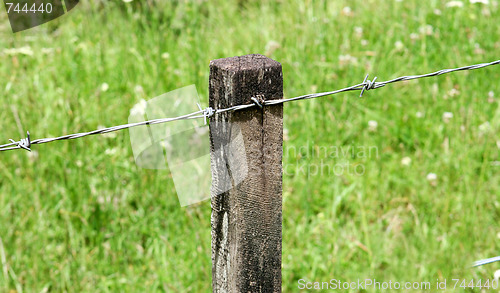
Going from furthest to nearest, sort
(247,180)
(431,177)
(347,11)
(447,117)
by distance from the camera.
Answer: (347,11) → (447,117) → (431,177) → (247,180)

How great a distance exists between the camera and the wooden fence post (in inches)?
45.4

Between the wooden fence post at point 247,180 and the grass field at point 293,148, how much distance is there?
910mm

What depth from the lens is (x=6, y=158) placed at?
8.84ft

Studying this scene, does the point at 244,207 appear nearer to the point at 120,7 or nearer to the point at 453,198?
the point at 453,198

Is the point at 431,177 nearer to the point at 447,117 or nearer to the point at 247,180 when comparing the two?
the point at 447,117

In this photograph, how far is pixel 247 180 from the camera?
1205mm

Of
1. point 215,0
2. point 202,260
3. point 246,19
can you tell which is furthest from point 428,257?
point 215,0

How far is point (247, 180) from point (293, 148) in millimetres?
1692

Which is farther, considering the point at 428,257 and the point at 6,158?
the point at 6,158

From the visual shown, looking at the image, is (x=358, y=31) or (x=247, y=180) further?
(x=358, y=31)

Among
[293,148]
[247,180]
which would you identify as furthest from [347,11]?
[247,180]

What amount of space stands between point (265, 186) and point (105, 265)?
1.31 m

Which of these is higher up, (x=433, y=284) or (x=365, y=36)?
(x=365, y=36)

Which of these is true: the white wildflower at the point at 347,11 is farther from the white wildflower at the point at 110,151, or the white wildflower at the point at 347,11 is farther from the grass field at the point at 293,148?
the white wildflower at the point at 110,151
